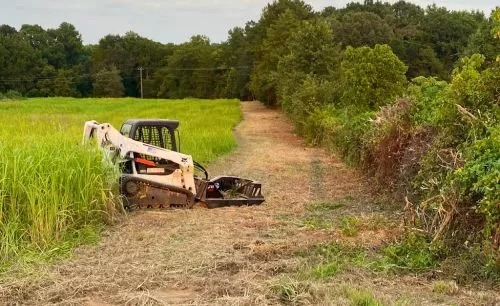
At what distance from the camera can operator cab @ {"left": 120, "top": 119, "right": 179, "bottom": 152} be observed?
33.4ft

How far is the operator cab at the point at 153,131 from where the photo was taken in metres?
10.2

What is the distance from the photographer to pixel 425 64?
6288 centimetres

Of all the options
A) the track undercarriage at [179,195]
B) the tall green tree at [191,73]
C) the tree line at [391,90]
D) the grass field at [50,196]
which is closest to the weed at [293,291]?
the tree line at [391,90]

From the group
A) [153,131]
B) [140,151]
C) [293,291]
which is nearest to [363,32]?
[153,131]

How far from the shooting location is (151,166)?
9.80 m

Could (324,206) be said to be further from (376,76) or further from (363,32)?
(363,32)

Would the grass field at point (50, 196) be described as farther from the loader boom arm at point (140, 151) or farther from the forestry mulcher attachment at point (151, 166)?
the loader boom arm at point (140, 151)

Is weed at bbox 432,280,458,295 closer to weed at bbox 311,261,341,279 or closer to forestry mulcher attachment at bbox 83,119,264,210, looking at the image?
weed at bbox 311,261,341,279

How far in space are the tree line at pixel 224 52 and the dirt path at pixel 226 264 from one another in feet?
87.2

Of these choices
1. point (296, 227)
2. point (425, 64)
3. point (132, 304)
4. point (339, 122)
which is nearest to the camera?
point (132, 304)

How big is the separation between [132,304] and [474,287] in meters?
3.23

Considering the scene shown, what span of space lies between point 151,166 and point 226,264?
11.2 feet

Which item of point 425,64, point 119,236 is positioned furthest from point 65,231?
point 425,64

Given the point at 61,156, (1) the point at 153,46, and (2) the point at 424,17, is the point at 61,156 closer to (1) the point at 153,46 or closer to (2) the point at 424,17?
(2) the point at 424,17
